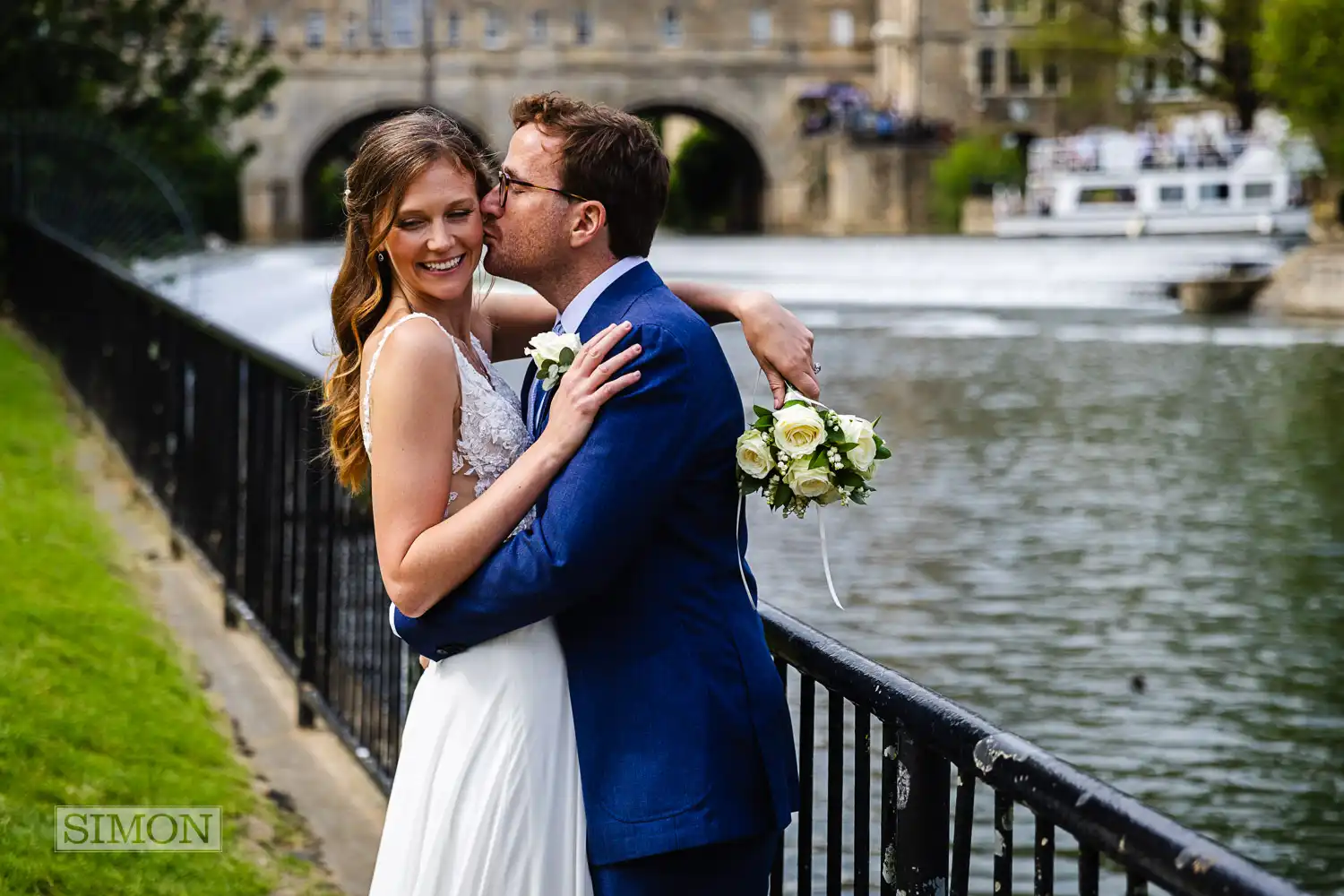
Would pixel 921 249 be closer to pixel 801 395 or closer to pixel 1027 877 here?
pixel 1027 877

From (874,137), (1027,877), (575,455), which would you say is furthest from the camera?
(874,137)

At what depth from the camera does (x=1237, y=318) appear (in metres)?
31.1

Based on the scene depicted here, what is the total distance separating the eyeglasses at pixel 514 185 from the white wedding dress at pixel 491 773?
0.65 ft

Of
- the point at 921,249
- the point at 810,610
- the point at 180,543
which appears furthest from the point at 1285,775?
the point at 921,249

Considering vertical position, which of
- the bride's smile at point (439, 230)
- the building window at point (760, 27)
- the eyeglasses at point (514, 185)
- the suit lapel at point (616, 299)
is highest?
the building window at point (760, 27)

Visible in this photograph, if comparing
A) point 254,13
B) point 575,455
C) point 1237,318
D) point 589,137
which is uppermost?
point 254,13

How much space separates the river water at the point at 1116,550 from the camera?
26.3ft

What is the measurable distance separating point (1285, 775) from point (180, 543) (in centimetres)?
442

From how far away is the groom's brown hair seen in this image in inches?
104

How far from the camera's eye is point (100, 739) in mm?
5133

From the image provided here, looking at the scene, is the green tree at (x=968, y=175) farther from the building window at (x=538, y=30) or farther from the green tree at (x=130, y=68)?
the green tree at (x=130, y=68)

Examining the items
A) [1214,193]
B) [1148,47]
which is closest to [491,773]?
[1214,193]

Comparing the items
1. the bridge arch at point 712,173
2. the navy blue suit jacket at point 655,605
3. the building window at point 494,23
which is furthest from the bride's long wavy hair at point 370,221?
the building window at point 494,23

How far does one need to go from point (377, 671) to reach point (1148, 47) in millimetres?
Answer: 50986
